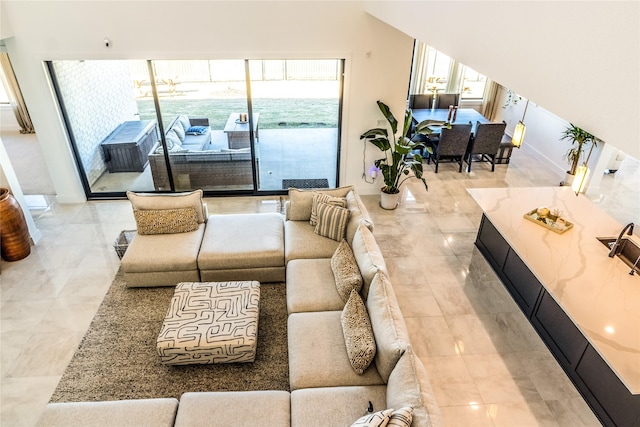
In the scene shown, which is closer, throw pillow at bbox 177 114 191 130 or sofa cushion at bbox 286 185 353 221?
sofa cushion at bbox 286 185 353 221

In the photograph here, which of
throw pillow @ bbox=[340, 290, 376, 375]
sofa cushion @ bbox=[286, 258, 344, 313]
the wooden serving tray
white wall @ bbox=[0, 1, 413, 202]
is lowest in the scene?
sofa cushion @ bbox=[286, 258, 344, 313]

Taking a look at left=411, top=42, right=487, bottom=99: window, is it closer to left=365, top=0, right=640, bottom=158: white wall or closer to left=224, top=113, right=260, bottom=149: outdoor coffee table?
left=224, top=113, right=260, bottom=149: outdoor coffee table

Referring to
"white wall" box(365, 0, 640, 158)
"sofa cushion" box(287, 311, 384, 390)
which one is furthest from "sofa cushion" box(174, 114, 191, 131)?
"white wall" box(365, 0, 640, 158)

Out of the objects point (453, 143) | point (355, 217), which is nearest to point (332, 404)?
point (355, 217)

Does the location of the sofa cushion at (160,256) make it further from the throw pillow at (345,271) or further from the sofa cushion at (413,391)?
the sofa cushion at (413,391)

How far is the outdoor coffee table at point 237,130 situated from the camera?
6.61 m

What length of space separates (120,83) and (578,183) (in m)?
6.37

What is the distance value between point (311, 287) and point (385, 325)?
45.3 inches

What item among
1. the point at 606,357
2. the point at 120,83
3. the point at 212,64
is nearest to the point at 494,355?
the point at 606,357

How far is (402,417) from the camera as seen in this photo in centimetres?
262

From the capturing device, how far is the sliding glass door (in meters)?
6.19

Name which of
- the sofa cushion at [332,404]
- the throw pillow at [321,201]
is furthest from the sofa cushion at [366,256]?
the sofa cushion at [332,404]

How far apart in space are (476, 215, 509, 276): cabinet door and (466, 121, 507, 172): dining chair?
2.91m

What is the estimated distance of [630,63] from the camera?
4.79 ft
